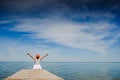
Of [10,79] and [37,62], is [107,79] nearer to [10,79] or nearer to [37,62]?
[37,62]

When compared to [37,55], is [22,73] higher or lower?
lower

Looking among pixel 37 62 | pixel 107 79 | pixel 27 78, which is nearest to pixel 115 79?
pixel 107 79

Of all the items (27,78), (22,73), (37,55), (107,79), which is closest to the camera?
(27,78)

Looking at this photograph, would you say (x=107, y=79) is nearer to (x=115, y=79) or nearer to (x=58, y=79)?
(x=115, y=79)

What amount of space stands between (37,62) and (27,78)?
2423 millimetres

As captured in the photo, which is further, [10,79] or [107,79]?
[107,79]

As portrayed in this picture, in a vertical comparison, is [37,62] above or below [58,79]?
above

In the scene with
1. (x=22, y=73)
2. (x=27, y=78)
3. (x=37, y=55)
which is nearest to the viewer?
(x=27, y=78)

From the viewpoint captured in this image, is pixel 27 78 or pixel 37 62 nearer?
pixel 27 78

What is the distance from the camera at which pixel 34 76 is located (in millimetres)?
3768

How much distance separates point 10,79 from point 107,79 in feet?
110

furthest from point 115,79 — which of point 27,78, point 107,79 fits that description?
point 27,78

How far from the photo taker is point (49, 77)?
378 cm

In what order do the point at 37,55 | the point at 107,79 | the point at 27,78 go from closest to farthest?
the point at 27,78, the point at 37,55, the point at 107,79
